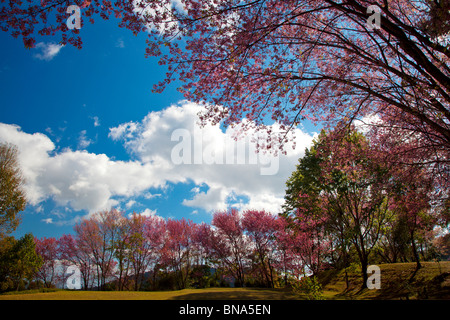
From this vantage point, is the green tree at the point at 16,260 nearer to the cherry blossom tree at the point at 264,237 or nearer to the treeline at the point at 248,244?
the treeline at the point at 248,244

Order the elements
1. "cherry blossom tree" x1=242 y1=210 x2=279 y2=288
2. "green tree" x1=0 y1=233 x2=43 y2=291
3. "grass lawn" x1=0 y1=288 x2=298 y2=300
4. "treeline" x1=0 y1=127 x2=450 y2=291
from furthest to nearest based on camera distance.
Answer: "cherry blossom tree" x1=242 y1=210 x2=279 y2=288 → "green tree" x1=0 y1=233 x2=43 y2=291 → "treeline" x1=0 y1=127 x2=450 y2=291 → "grass lawn" x1=0 y1=288 x2=298 y2=300

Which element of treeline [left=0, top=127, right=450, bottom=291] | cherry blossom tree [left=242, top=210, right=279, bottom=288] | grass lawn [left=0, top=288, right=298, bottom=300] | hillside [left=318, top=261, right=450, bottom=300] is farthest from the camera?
cherry blossom tree [left=242, top=210, right=279, bottom=288]

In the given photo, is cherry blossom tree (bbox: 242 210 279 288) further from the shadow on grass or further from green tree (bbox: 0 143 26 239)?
green tree (bbox: 0 143 26 239)

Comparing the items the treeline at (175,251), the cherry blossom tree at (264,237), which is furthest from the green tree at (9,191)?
the cherry blossom tree at (264,237)

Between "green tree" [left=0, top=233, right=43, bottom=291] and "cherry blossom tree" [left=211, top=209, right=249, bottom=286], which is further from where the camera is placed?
Answer: "cherry blossom tree" [left=211, top=209, right=249, bottom=286]

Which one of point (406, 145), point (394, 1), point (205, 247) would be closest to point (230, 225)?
point (205, 247)

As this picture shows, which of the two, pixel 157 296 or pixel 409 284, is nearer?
pixel 409 284

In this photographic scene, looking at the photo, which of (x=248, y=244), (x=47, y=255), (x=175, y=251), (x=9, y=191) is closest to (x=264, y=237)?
(x=248, y=244)

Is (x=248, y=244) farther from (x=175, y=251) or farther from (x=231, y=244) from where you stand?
A: (x=175, y=251)

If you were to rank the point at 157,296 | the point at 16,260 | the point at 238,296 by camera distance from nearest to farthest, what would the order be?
the point at 238,296 < the point at 157,296 < the point at 16,260

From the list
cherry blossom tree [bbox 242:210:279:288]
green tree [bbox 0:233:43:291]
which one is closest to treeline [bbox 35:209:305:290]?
cherry blossom tree [bbox 242:210:279:288]

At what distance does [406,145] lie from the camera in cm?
948

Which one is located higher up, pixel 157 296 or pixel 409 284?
pixel 409 284
